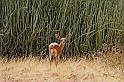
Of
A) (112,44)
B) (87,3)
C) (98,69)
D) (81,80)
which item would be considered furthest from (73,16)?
(81,80)

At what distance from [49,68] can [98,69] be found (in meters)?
0.54

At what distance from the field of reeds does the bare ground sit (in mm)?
96

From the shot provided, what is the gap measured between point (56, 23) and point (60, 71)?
2.83 ft

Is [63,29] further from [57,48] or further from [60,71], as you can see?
[60,71]

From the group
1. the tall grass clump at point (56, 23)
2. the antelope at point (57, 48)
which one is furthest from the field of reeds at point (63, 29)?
the antelope at point (57, 48)

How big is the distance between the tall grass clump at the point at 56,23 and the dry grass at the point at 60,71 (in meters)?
0.29

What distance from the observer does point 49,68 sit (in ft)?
14.1

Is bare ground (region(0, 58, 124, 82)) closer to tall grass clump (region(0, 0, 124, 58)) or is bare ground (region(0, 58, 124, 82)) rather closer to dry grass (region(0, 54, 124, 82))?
dry grass (region(0, 54, 124, 82))

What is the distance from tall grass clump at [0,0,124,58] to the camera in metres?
4.76

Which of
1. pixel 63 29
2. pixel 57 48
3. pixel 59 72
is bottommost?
pixel 59 72

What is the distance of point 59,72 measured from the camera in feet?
13.5

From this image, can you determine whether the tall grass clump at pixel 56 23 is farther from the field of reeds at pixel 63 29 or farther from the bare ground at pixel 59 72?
the bare ground at pixel 59 72

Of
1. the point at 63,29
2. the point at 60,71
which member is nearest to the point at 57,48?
the point at 60,71

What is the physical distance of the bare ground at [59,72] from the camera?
12.9 ft
